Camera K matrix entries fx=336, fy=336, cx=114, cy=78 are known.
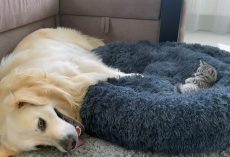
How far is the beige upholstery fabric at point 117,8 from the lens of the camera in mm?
2201

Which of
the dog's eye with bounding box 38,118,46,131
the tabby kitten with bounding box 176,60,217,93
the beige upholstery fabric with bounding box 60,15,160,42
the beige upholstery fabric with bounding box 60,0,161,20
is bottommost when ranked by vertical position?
the dog's eye with bounding box 38,118,46,131

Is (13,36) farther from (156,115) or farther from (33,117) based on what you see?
(156,115)

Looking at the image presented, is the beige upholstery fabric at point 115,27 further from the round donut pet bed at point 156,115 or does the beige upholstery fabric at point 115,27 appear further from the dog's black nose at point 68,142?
the dog's black nose at point 68,142

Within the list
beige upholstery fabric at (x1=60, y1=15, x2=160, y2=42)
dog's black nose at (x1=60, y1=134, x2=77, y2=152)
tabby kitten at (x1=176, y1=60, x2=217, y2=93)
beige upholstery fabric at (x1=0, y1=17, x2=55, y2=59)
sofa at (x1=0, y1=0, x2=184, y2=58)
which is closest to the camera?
dog's black nose at (x1=60, y1=134, x2=77, y2=152)

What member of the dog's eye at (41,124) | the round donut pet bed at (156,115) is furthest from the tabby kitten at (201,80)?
the dog's eye at (41,124)

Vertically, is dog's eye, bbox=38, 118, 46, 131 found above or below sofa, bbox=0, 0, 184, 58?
below

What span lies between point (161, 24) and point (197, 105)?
3.38 ft

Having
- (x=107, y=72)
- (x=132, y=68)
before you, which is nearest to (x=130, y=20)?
(x=132, y=68)

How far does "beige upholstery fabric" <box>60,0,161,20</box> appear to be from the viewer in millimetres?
2201

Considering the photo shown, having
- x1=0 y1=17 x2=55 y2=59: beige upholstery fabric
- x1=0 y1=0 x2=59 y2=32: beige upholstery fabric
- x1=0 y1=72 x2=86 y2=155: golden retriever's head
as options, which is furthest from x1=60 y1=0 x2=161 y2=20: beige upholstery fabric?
x1=0 y1=72 x2=86 y2=155: golden retriever's head

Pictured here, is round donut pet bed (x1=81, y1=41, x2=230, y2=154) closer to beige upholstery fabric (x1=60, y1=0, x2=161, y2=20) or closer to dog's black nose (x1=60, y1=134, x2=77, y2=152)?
dog's black nose (x1=60, y1=134, x2=77, y2=152)

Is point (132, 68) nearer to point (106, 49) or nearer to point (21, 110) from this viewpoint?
point (106, 49)

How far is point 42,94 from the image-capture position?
1.34 meters

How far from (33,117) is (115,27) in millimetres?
1200
